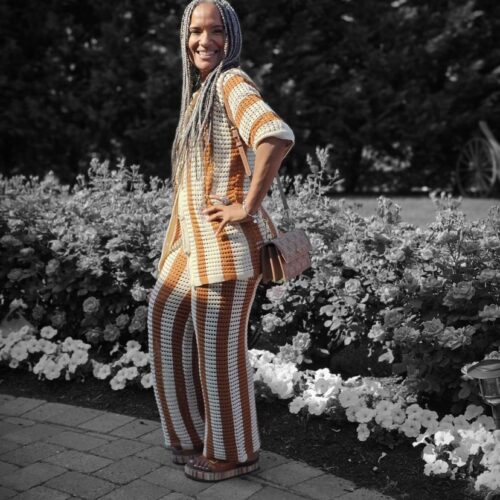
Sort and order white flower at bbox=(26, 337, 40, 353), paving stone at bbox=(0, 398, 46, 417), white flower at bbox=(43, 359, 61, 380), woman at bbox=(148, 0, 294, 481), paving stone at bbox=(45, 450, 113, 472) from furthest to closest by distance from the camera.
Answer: white flower at bbox=(26, 337, 40, 353), white flower at bbox=(43, 359, 61, 380), paving stone at bbox=(0, 398, 46, 417), paving stone at bbox=(45, 450, 113, 472), woman at bbox=(148, 0, 294, 481)

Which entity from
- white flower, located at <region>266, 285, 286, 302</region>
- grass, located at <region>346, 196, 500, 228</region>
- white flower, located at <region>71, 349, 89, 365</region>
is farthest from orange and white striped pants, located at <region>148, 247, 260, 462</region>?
grass, located at <region>346, 196, 500, 228</region>

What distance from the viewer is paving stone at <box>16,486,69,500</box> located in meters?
3.15

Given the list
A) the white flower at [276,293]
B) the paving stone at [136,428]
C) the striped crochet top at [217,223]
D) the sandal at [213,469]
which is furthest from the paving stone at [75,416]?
the striped crochet top at [217,223]

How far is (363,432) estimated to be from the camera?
3412mm

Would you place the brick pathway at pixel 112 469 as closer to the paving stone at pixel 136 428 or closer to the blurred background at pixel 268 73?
the paving stone at pixel 136 428

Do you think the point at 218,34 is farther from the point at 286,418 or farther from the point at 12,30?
the point at 12,30

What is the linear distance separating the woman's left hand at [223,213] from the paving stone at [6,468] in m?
1.28

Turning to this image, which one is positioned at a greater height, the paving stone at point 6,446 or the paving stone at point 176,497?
the paving stone at point 6,446

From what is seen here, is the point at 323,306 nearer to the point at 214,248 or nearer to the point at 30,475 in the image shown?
the point at 214,248

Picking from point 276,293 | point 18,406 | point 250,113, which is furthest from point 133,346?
point 250,113

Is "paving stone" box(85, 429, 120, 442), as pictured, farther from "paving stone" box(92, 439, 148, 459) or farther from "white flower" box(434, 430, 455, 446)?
"white flower" box(434, 430, 455, 446)

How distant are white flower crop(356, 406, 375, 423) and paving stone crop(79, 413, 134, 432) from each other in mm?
1060

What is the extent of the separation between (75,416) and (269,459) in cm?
102

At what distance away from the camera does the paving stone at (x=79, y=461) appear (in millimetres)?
3412
